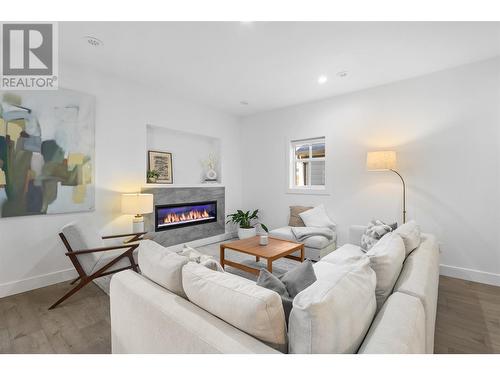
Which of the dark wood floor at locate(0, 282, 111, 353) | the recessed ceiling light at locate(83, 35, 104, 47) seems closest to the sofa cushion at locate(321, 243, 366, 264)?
the dark wood floor at locate(0, 282, 111, 353)

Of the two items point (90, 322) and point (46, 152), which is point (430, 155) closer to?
point (90, 322)

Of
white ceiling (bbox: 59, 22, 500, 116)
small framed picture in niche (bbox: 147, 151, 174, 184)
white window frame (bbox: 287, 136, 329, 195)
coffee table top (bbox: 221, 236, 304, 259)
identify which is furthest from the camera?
white window frame (bbox: 287, 136, 329, 195)

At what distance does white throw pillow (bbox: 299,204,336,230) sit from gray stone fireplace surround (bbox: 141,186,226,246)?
1764 mm

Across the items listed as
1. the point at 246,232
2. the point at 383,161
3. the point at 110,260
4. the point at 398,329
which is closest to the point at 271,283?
the point at 398,329

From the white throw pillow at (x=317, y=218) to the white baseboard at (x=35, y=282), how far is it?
354 cm

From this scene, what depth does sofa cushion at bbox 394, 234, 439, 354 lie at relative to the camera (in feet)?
4.23

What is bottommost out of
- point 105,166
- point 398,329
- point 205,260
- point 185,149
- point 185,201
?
point 398,329

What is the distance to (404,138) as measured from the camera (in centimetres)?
362

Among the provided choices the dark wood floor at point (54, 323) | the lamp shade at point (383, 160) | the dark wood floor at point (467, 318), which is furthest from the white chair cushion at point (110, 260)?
the lamp shade at point (383, 160)

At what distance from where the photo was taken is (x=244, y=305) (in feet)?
3.18

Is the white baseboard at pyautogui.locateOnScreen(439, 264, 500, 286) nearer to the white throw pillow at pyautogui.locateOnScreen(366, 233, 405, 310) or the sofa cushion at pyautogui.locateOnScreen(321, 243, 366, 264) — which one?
the sofa cushion at pyautogui.locateOnScreen(321, 243, 366, 264)

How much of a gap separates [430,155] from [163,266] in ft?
12.3
